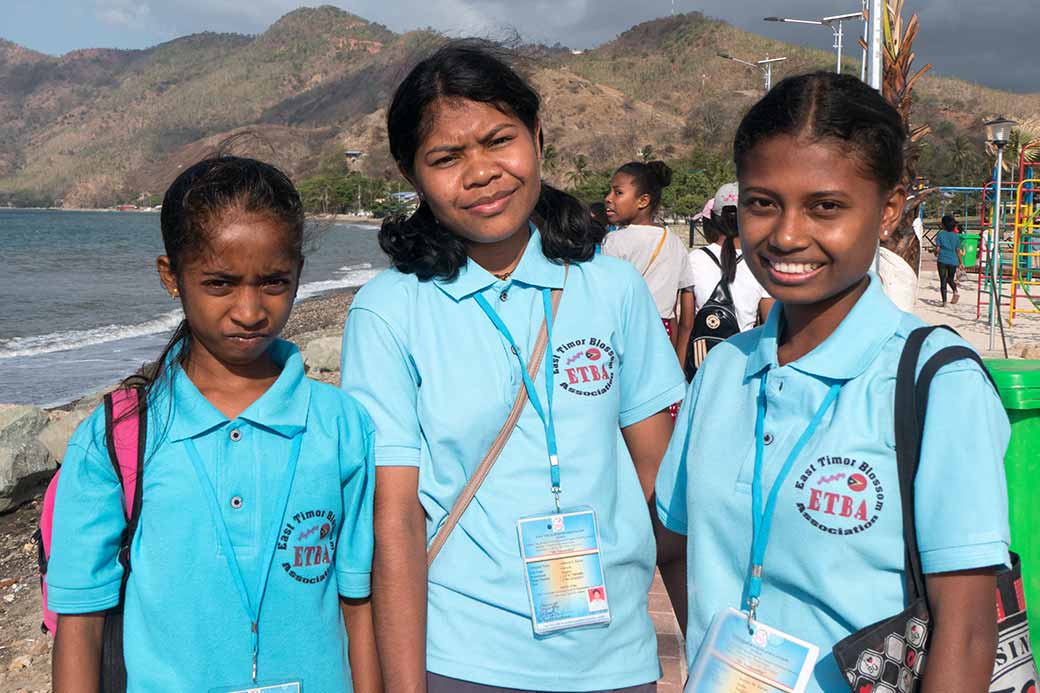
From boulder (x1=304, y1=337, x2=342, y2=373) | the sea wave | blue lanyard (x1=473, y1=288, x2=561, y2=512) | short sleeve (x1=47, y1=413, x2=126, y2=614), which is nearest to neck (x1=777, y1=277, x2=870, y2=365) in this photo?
blue lanyard (x1=473, y1=288, x2=561, y2=512)

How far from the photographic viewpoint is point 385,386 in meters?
1.63

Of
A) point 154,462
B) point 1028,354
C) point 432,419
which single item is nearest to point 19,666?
point 154,462

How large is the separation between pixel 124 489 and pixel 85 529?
0.29ft

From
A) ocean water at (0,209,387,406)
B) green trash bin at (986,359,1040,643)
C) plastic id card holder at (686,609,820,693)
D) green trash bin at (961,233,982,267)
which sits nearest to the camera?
plastic id card holder at (686,609,820,693)

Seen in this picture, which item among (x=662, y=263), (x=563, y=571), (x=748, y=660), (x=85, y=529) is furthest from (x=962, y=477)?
(x=662, y=263)

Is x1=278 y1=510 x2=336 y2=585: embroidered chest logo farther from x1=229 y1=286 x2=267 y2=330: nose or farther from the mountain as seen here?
the mountain

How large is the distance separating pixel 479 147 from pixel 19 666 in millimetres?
3469

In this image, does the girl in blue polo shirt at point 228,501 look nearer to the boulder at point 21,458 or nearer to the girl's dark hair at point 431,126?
the girl's dark hair at point 431,126

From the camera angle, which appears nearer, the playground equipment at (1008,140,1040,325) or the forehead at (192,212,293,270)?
the forehead at (192,212,293,270)

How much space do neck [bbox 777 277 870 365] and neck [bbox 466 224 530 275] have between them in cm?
56

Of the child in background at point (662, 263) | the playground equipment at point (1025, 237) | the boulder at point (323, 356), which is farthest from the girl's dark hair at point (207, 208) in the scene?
the playground equipment at point (1025, 237)

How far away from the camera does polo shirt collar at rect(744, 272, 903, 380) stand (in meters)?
1.36

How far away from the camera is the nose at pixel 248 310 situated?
64.6 inches

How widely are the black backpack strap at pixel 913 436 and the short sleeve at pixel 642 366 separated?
0.58 metres
